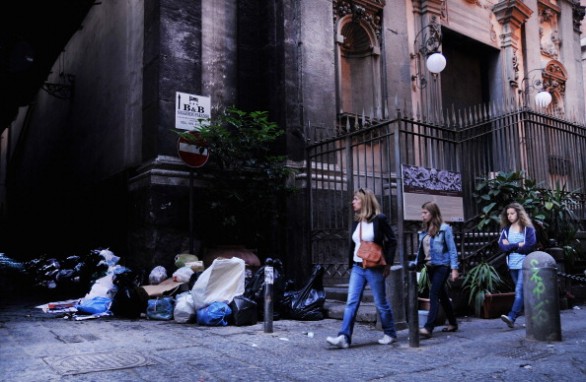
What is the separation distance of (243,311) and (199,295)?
67 centimetres

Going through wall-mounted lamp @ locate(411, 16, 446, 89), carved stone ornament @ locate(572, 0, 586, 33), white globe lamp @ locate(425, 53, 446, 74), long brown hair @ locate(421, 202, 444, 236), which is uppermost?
carved stone ornament @ locate(572, 0, 586, 33)

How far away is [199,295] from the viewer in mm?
7418

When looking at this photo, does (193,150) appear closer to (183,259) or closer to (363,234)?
(183,259)

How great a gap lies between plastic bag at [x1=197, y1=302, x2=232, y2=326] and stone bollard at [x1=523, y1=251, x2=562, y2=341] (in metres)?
3.83

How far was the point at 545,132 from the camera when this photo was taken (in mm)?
11234

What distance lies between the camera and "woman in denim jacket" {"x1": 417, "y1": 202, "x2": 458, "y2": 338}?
670cm

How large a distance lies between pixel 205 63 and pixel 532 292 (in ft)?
22.8

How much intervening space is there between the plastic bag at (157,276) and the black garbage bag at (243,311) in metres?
1.73

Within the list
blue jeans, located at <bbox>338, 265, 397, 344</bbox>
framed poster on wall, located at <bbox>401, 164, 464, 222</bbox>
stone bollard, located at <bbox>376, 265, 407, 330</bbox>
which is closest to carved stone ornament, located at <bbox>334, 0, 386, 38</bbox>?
framed poster on wall, located at <bbox>401, 164, 464, 222</bbox>

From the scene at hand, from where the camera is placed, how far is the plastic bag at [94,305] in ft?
26.3

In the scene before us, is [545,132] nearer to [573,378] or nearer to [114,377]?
[573,378]

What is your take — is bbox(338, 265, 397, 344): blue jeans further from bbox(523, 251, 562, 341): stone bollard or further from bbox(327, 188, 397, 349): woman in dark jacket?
bbox(523, 251, 562, 341): stone bollard

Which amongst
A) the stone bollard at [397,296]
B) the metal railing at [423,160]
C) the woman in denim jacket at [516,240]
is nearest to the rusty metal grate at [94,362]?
the stone bollard at [397,296]

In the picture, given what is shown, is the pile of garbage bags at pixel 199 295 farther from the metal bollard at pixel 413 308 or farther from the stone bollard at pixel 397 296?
the metal bollard at pixel 413 308
